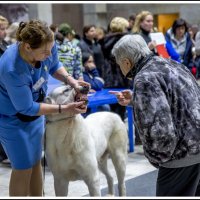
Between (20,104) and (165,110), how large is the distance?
1.01 metres

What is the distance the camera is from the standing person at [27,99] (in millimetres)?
3213

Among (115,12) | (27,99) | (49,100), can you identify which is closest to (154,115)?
(27,99)

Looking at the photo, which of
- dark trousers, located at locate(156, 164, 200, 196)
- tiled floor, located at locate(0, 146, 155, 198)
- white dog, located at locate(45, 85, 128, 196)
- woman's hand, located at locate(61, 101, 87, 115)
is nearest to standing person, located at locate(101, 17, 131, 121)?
tiled floor, located at locate(0, 146, 155, 198)

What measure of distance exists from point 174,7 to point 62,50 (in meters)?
11.5

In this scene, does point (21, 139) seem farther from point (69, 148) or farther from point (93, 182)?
point (93, 182)

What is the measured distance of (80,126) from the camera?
3.80m

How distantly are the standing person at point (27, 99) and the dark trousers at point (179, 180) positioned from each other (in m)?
0.74

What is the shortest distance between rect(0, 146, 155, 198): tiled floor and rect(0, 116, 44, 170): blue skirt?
1205mm

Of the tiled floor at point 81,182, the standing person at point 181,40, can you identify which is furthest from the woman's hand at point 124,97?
the standing person at point 181,40

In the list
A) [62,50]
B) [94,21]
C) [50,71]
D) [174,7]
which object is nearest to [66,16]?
[94,21]

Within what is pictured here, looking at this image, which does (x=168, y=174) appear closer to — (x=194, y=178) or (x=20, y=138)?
(x=194, y=178)

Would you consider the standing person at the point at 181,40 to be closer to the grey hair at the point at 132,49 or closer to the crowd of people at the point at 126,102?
the crowd of people at the point at 126,102

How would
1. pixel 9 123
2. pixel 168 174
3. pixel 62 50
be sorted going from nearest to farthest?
pixel 168 174 < pixel 9 123 < pixel 62 50

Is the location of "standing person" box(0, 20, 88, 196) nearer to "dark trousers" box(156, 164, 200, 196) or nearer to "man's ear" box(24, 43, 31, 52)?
"man's ear" box(24, 43, 31, 52)
